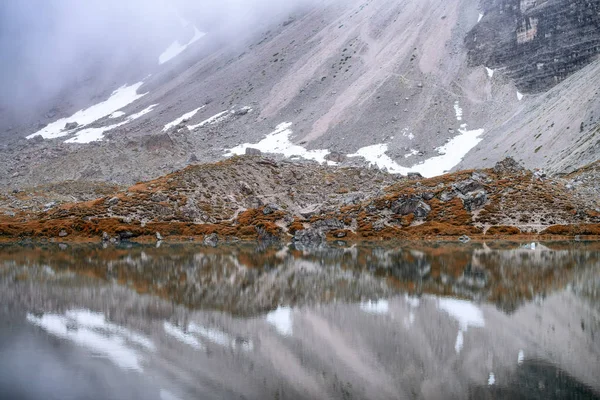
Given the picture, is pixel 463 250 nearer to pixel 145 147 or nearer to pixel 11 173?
pixel 145 147

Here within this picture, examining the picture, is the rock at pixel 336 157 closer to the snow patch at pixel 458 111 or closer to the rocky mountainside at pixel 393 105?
the rocky mountainside at pixel 393 105

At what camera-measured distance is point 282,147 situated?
371ft

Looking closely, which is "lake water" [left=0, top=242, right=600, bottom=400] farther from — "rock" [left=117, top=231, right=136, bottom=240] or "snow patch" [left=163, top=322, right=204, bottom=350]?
"rock" [left=117, top=231, right=136, bottom=240]

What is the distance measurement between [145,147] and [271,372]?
10983 centimetres

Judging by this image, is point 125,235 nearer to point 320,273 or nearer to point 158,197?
point 158,197

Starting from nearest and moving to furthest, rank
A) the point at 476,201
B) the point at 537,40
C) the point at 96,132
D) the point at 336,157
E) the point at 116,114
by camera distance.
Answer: the point at 476,201 → the point at 336,157 → the point at 537,40 → the point at 96,132 → the point at 116,114

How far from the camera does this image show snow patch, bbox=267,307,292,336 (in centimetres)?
1867

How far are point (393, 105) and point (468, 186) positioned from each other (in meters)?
50.6

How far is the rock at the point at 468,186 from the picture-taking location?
7025 cm

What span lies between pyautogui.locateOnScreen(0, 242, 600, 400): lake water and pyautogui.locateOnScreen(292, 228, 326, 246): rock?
101 ft

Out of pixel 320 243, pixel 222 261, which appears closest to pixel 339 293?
pixel 222 261

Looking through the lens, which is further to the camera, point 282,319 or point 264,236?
point 264,236

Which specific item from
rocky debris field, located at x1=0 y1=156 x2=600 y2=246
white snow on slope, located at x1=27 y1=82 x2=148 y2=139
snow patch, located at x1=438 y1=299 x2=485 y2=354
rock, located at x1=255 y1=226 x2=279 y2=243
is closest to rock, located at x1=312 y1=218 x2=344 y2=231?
rocky debris field, located at x1=0 y1=156 x2=600 y2=246

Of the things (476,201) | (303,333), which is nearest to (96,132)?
(476,201)
